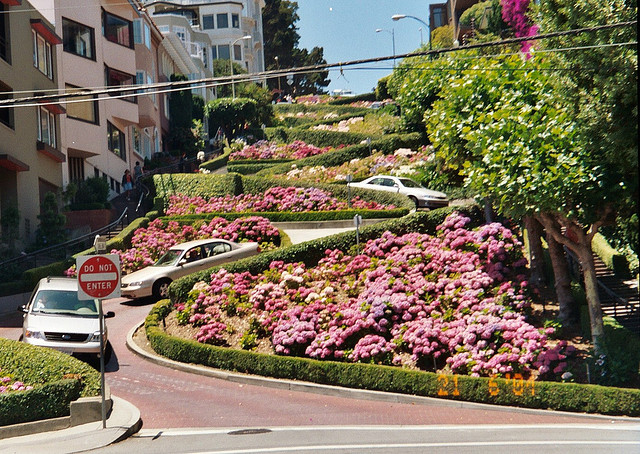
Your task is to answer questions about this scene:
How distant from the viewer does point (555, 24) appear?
16906mm

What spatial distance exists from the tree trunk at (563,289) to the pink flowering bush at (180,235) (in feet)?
41.2

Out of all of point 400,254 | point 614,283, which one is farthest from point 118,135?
point 614,283

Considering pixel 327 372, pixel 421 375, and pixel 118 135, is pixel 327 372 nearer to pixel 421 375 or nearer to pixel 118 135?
pixel 421 375

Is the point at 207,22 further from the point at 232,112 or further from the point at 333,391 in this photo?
the point at 333,391

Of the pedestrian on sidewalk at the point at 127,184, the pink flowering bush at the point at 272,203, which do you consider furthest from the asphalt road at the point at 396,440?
the pedestrian on sidewalk at the point at 127,184

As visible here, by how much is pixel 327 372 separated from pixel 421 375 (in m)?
2.00

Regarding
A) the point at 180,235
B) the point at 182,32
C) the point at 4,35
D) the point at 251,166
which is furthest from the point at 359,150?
the point at 182,32

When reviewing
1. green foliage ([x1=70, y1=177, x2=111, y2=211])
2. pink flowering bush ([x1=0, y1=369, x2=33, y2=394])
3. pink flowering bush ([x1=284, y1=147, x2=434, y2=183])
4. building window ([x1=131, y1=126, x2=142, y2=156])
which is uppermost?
building window ([x1=131, y1=126, x2=142, y2=156])

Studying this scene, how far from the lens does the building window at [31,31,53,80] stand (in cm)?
3628

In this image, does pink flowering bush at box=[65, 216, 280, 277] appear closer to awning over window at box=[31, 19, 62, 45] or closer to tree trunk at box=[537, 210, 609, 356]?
awning over window at box=[31, 19, 62, 45]

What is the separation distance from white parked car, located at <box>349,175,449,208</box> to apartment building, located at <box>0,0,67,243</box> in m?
12.4

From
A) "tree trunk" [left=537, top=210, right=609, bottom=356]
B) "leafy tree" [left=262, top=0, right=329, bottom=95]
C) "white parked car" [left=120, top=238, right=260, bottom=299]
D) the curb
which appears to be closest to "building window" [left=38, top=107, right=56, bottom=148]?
"white parked car" [left=120, top=238, right=260, bottom=299]

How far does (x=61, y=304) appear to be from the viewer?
20125 millimetres

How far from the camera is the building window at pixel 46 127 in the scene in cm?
3672
